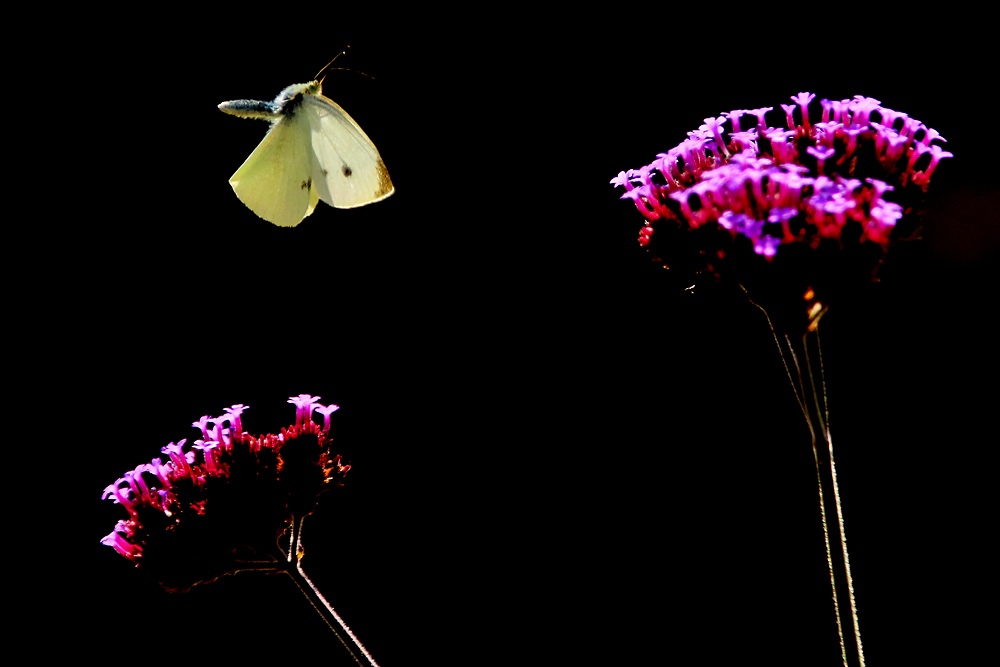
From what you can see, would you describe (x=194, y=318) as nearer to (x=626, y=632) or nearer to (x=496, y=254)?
(x=496, y=254)

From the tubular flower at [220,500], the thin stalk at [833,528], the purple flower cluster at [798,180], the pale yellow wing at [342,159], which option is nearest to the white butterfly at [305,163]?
the pale yellow wing at [342,159]

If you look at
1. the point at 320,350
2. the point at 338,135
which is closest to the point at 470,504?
the point at 320,350

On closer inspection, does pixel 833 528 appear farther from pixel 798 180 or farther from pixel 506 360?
pixel 506 360

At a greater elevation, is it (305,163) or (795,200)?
(305,163)

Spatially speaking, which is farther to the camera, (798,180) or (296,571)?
(296,571)

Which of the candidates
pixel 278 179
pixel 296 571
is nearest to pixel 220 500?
pixel 296 571

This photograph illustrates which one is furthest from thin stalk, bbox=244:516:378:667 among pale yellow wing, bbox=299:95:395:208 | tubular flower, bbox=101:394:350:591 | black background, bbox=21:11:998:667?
black background, bbox=21:11:998:667

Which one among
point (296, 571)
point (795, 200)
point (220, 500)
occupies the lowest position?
point (296, 571)
